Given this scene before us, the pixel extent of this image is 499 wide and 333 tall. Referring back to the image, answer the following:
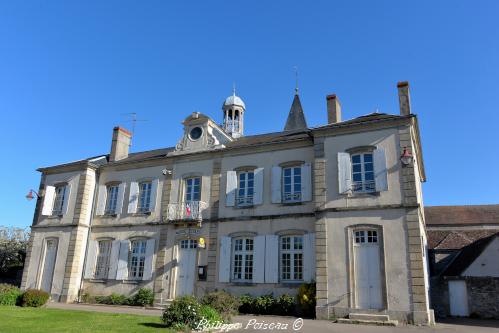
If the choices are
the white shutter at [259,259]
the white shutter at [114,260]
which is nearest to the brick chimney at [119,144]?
the white shutter at [114,260]

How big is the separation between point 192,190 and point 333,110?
691 cm

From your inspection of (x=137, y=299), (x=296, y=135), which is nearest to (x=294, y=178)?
(x=296, y=135)

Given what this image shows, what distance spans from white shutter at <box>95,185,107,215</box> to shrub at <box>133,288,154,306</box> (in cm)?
481

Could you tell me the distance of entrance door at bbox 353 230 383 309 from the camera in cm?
1254

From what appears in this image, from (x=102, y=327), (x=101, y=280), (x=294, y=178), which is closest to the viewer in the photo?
(x=102, y=327)

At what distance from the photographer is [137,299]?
55.1ft

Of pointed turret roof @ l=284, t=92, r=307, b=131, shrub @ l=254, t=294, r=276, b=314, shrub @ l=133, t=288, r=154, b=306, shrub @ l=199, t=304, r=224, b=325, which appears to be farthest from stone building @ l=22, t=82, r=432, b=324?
pointed turret roof @ l=284, t=92, r=307, b=131

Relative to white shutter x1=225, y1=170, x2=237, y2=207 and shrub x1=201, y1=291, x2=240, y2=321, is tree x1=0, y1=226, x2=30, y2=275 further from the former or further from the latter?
shrub x1=201, y1=291, x2=240, y2=321

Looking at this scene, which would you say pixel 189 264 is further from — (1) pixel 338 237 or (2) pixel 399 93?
(2) pixel 399 93

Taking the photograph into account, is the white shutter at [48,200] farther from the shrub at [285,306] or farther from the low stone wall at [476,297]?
the low stone wall at [476,297]

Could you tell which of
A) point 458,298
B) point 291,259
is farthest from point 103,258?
point 458,298

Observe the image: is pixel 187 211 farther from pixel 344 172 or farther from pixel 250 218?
pixel 344 172

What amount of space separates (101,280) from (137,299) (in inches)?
97.1

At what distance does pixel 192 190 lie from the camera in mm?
17656
